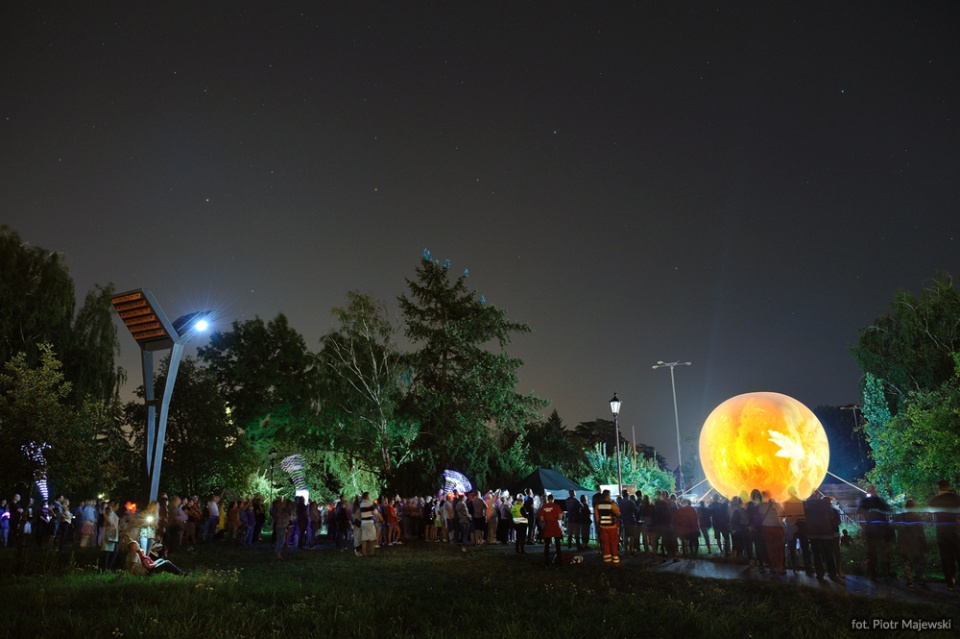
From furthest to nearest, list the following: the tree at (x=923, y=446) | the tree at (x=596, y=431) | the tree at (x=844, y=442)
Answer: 1. the tree at (x=596, y=431)
2. the tree at (x=844, y=442)
3. the tree at (x=923, y=446)

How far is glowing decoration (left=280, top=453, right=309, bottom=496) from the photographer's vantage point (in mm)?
43469

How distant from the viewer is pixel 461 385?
3775 centimetres

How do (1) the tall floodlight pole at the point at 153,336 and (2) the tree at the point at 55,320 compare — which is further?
(2) the tree at the point at 55,320

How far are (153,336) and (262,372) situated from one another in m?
33.8

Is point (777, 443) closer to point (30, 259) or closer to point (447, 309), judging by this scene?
point (447, 309)

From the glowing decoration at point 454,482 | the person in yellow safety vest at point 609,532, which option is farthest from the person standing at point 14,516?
the person in yellow safety vest at point 609,532

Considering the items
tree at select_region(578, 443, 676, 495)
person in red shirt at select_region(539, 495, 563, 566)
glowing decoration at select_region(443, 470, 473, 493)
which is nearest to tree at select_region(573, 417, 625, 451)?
tree at select_region(578, 443, 676, 495)

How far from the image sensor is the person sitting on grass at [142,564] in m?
14.4

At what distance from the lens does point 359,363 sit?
39719 mm

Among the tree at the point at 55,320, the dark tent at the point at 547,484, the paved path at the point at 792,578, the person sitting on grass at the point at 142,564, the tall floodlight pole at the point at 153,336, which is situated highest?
the tree at the point at 55,320

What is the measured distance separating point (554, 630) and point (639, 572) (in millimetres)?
6856

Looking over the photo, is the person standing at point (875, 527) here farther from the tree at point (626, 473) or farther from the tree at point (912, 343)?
the tree at point (626, 473)

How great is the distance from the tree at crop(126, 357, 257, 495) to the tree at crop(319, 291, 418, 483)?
19.9ft

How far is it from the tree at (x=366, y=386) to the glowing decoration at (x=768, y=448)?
1772 centimetres
